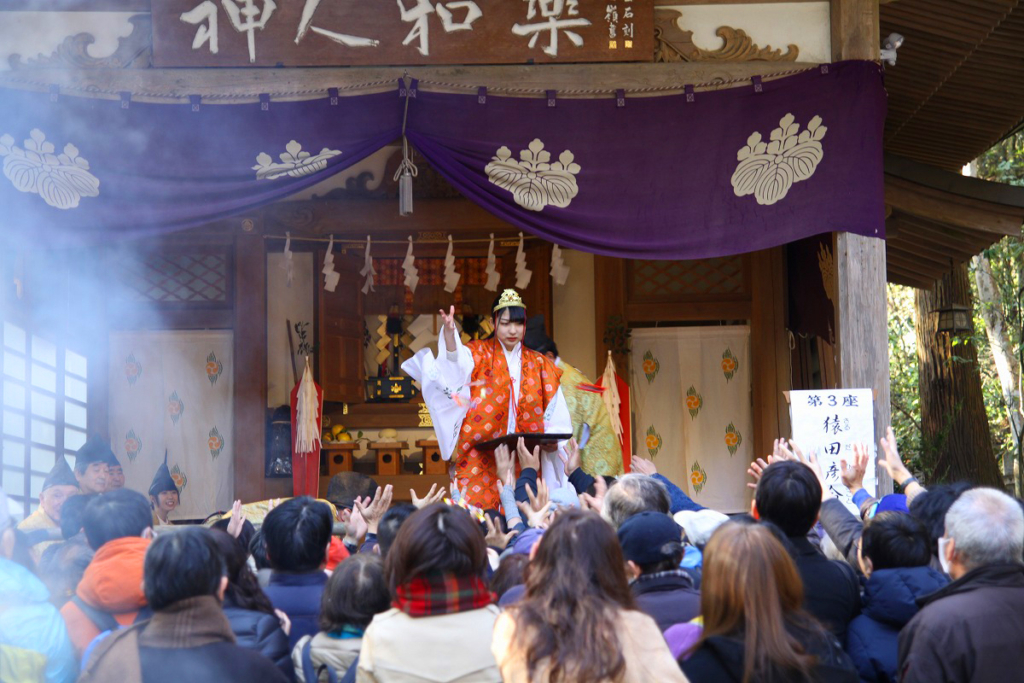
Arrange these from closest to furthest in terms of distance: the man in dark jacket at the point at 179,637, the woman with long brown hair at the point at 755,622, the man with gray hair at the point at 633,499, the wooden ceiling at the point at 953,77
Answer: the woman with long brown hair at the point at 755,622, the man in dark jacket at the point at 179,637, the man with gray hair at the point at 633,499, the wooden ceiling at the point at 953,77

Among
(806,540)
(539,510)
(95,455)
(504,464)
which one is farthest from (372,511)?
(95,455)

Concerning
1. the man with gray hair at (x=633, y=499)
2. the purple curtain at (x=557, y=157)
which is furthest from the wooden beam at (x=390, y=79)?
the man with gray hair at (x=633, y=499)

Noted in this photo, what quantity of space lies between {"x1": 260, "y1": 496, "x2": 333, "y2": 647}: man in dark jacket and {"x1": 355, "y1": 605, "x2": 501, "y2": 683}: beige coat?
54 cm

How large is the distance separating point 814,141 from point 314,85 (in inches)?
122

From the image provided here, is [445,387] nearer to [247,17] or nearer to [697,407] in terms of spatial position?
[247,17]

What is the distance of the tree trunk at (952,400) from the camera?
1076cm

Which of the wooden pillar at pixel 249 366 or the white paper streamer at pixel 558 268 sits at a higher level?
the white paper streamer at pixel 558 268

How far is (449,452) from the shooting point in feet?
21.5

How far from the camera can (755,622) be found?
2557mm

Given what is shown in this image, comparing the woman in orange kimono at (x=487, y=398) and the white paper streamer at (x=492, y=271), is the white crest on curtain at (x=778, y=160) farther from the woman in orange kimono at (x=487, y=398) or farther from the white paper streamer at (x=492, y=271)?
the white paper streamer at (x=492, y=271)

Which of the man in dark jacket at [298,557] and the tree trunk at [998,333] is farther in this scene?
the tree trunk at [998,333]

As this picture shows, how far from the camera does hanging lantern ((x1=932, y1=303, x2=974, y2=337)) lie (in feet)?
36.0

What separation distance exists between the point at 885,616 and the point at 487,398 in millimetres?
3820

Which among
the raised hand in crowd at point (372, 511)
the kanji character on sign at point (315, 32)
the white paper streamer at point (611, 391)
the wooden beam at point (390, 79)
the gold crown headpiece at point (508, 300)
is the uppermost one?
the kanji character on sign at point (315, 32)
